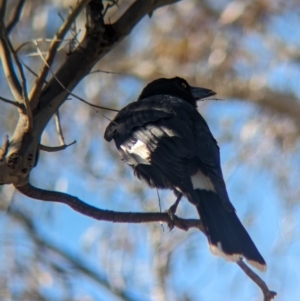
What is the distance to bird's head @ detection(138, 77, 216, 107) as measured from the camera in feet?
16.7

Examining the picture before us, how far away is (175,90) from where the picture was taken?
5.12 m

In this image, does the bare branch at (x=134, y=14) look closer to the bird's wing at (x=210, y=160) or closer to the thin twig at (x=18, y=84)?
the thin twig at (x=18, y=84)

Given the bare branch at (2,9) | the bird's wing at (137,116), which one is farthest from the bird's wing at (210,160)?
the bare branch at (2,9)

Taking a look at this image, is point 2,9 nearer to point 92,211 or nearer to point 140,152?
point 92,211

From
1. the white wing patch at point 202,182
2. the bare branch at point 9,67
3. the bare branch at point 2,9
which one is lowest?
the bare branch at point 9,67

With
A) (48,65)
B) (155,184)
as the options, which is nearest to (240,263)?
(155,184)

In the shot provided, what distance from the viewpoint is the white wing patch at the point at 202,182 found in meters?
3.76

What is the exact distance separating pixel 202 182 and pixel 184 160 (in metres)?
0.18

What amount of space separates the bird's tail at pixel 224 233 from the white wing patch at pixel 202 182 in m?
0.05

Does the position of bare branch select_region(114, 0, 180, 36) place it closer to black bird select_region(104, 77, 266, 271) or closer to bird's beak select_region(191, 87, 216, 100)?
black bird select_region(104, 77, 266, 271)

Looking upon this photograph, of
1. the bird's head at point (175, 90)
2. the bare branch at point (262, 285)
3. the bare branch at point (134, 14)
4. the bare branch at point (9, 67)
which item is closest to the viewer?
the bare branch at point (9, 67)

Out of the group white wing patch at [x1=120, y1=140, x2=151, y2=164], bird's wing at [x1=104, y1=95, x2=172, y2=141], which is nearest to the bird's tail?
white wing patch at [x1=120, y1=140, x2=151, y2=164]

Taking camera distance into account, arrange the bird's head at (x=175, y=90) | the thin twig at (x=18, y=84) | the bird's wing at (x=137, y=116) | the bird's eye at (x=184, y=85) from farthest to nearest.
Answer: the bird's eye at (x=184, y=85)
the bird's head at (x=175, y=90)
the bird's wing at (x=137, y=116)
the thin twig at (x=18, y=84)

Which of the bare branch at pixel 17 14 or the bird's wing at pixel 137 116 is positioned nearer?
the bare branch at pixel 17 14
